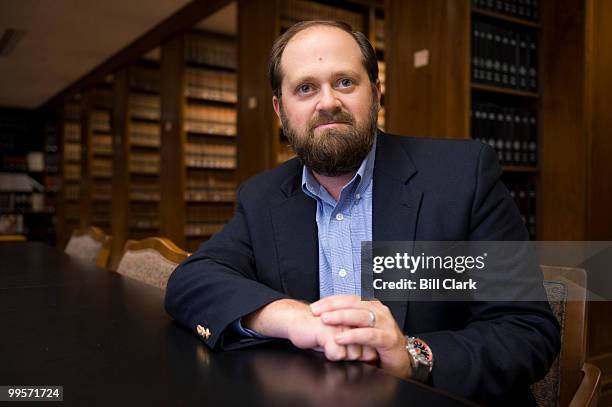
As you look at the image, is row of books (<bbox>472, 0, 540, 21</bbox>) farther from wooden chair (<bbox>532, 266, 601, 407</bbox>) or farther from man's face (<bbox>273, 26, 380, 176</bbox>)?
wooden chair (<bbox>532, 266, 601, 407</bbox>)

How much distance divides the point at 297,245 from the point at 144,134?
6225 mm

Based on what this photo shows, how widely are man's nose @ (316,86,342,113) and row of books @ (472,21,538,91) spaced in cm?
213

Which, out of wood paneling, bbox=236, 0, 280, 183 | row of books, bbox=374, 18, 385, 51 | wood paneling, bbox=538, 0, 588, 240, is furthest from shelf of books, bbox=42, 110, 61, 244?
wood paneling, bbox=538, 0, 588, 240

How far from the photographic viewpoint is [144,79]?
7.05 meters

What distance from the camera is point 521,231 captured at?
1.09 m

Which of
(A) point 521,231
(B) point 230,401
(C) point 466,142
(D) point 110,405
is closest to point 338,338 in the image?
(B) point 230,401

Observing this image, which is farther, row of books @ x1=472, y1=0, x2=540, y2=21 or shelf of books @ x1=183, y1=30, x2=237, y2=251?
shelf of books @ x1=183, y1=30, x2=237, y2=251

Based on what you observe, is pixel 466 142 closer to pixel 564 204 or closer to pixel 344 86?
pixel 344 86

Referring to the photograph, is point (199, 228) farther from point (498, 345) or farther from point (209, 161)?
point (498, 345)

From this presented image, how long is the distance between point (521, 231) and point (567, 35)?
253 centimetres

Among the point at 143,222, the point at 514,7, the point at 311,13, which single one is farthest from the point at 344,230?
the point at 143,222

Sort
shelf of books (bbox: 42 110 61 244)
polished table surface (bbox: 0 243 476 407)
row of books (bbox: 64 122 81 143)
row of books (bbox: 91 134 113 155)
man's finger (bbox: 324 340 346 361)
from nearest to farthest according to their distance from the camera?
polished table surface (bbox: 0 243 476 407), man's finger (bbox: 324 340 346 361), row of books (bbox: 91 134 113 155), row of books (bbox: 64 122 81 143), shelf of books (bbox: 42 110 61 244)

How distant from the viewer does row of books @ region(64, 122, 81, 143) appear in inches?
391

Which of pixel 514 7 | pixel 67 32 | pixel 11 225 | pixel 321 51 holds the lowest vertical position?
pixel 11 225
